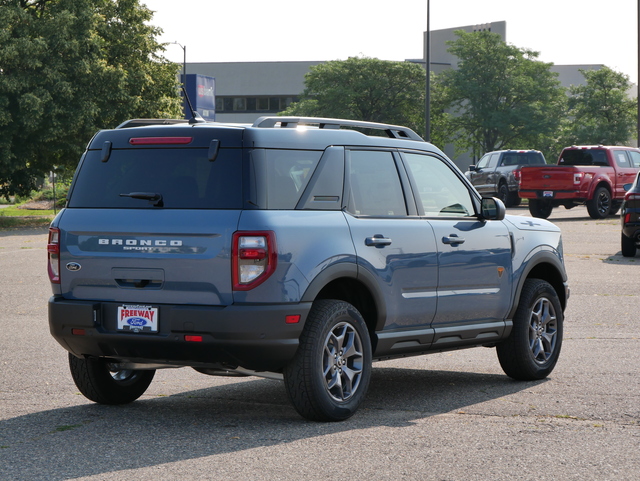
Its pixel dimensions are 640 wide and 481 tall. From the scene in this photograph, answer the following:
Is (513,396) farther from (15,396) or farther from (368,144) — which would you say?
(15,396)

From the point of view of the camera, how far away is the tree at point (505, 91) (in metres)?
70.8

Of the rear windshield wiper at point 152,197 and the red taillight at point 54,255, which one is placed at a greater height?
the rear windshield wiper at point 152,197

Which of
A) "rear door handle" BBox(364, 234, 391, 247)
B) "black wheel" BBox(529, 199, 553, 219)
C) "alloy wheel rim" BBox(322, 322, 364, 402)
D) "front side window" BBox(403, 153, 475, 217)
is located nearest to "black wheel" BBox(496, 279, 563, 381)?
"front side window" BBox(403, 153, 475, 217)

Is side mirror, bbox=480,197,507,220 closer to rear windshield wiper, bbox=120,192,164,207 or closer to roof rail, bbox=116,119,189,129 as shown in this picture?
roof rail, bbox=116,119,189,129

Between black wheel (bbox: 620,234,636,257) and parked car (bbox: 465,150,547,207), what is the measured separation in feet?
58.0

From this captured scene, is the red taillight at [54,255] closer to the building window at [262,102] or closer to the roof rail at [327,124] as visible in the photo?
the roof rail at [327,124]

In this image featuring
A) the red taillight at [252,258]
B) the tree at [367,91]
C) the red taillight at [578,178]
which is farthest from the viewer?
the tree at [367,91]

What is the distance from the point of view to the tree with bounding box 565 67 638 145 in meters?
→ 69.8

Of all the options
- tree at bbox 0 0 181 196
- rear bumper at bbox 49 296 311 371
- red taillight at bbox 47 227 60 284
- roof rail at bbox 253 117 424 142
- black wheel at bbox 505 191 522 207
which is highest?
tree at bbox 0 0 181 196

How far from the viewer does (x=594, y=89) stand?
71312 mm

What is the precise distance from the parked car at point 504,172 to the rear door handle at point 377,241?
104 ft

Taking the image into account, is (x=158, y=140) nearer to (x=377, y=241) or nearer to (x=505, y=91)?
(x=377, y=241)

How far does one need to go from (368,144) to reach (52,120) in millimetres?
26950

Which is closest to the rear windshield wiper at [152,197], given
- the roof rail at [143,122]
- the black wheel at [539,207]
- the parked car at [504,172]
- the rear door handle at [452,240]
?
the roof rail at [143,122]
